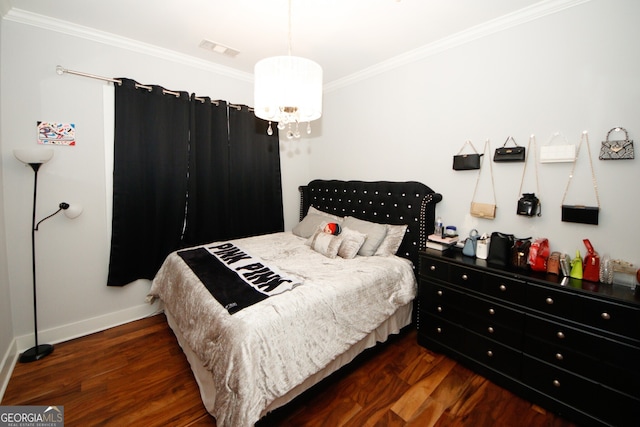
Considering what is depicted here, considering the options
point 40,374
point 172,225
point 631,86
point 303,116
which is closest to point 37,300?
point 40,374

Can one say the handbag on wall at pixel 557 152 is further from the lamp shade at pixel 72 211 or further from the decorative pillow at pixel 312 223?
the lamp shade at pixel 72 211

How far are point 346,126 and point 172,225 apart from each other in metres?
2.33

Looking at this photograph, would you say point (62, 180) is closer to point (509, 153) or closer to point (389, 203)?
point (389, 203)

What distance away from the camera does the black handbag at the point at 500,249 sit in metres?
1.97

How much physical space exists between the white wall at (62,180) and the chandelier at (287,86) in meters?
1.69

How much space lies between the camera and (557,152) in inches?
73.7

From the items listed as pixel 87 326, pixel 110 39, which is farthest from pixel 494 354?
pixel 110 39

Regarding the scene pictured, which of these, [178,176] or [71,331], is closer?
[71,331]

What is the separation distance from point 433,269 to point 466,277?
0.86 ft

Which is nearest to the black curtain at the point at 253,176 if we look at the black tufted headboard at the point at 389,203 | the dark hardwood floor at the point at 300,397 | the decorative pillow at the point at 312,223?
the decorative pillow at the point at 312,223

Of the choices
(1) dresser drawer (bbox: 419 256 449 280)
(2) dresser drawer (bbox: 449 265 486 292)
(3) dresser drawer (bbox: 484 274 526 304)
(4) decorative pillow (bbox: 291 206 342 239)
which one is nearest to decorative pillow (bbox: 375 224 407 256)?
(1) dresser drawer (bbox: 419 256 449 280)

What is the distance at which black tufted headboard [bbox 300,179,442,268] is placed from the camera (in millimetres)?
2557

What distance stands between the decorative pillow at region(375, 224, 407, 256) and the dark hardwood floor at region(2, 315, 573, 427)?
86cm

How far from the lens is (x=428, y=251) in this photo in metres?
2.34
